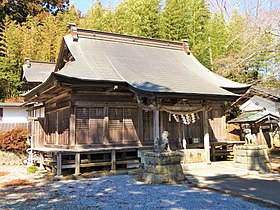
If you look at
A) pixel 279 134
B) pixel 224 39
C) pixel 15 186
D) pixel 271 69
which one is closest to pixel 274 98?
pixel 279 134

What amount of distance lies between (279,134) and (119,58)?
42.1 feet

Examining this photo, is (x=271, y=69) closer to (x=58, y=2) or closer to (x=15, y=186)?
(x=15, y=186)

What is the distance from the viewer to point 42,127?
12531 mm

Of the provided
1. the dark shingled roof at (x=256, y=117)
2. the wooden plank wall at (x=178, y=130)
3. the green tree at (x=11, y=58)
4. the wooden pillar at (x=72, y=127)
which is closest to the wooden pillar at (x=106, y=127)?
the wooden pillar at (x=72, y=127)

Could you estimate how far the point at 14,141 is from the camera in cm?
1272

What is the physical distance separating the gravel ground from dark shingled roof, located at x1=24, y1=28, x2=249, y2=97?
303 centimetres

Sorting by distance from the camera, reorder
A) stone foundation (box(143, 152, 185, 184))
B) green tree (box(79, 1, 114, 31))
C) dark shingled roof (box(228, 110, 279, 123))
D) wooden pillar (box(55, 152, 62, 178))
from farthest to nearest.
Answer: green tree (box(79, 1, 114, 31)) < dark shingled roof (box(228, 110, 279, 123)) < wooden pillar (box(55, 152, 62, 178)) < stone foundation (box(143, 152, 185, 184))

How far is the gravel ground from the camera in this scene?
5.07m

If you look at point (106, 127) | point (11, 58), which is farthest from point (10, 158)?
point (11, 58)

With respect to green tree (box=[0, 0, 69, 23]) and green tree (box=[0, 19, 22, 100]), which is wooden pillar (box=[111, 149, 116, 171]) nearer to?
green tree (box=[0, 19, 22, 100])

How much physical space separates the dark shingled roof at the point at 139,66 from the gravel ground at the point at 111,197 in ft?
9.95

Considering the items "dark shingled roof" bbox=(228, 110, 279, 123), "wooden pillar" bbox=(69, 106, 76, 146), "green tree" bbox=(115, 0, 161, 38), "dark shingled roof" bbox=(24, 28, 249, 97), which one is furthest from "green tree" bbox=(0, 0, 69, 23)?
"dark shingled roof" bbox=(228, 110, 279, 123)

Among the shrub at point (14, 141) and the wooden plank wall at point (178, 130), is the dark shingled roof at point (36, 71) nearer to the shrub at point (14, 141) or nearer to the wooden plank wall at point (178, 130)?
the shrub at point (14, 141)

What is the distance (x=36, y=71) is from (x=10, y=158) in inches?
289
